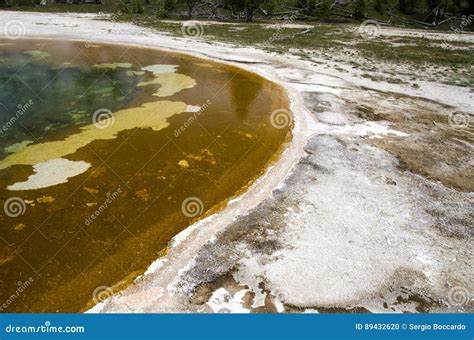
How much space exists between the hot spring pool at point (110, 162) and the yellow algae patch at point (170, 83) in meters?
0.05

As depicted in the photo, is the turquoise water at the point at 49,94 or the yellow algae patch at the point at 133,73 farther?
the yellow algae patch at the point at 133,73

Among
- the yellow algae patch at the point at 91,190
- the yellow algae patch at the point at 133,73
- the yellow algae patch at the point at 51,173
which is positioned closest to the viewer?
the yellow algae patch at the point at 91,190

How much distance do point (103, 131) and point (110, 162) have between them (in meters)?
2.64

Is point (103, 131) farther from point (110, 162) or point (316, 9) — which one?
point (316, 9)

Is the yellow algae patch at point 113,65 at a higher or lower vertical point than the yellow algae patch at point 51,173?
higher

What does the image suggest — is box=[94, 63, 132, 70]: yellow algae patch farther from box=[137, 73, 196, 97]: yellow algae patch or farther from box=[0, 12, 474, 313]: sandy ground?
box=[0, 12, 474, 313]: sandy ground

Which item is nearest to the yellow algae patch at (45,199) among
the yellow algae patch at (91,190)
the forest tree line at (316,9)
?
the yellow algae patch at (91,190)

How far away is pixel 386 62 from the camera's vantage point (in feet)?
86.6

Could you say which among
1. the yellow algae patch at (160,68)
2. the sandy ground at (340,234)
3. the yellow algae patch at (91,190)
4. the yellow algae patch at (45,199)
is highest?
the yellow algae patch at (160,68)

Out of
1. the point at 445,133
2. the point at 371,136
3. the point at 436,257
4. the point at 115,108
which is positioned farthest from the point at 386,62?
the point at 436,257

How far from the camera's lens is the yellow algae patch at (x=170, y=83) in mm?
17100

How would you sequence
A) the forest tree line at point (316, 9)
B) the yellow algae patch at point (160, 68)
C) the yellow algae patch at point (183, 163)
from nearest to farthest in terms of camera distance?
1. the yellow algae patch at point (183, 163)
2. the yellow algae patch at point (160, 68)
3. the forest tree line at point (316, 9)

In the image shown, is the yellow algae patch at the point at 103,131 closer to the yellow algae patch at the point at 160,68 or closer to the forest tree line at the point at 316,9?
the yellow algae patch at the point at 160,68

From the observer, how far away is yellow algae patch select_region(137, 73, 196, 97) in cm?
1710
